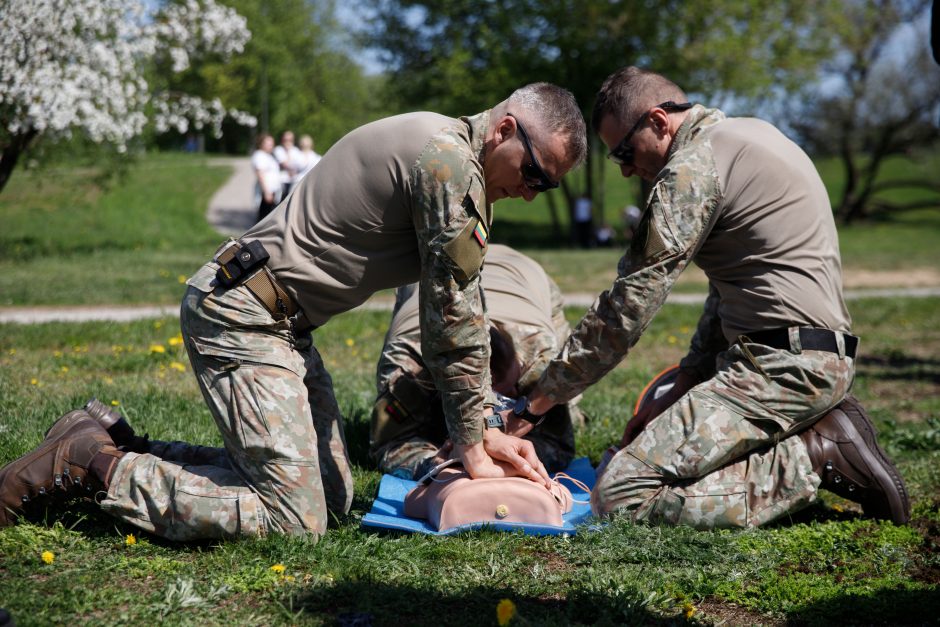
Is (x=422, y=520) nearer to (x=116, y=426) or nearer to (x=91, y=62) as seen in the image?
(x=116, y=426)

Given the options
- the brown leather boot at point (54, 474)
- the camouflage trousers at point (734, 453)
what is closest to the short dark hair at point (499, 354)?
the camouflage trousers at point (734, 453)

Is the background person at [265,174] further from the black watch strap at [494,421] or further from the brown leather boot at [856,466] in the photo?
the brown leather boot at [856,466]

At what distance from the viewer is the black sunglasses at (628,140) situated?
453 cm

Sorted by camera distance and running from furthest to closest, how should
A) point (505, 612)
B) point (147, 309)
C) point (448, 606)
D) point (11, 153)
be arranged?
point (11, 153) → point (147, 309) → point (448, 606) → point (505, 612)

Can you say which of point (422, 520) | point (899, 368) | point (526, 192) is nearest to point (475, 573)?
point (422, 520)

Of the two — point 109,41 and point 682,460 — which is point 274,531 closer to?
point 682,460

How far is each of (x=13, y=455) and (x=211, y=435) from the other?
3.49 ft

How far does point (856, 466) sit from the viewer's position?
4.32 m

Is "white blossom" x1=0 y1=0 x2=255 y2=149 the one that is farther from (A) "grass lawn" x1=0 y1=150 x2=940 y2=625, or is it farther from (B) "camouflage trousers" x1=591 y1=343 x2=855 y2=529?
(B) "camouflage trousers" x1=591 y1=343 x2=855 y2=529

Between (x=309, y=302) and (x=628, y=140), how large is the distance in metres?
1.89

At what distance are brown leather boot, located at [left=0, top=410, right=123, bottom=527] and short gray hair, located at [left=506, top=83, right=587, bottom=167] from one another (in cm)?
230

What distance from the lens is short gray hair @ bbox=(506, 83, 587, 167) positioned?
373 cm

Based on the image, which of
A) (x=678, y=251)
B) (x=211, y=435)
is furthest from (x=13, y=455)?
(x=678, y=251)

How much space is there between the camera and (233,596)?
329 centimetres
